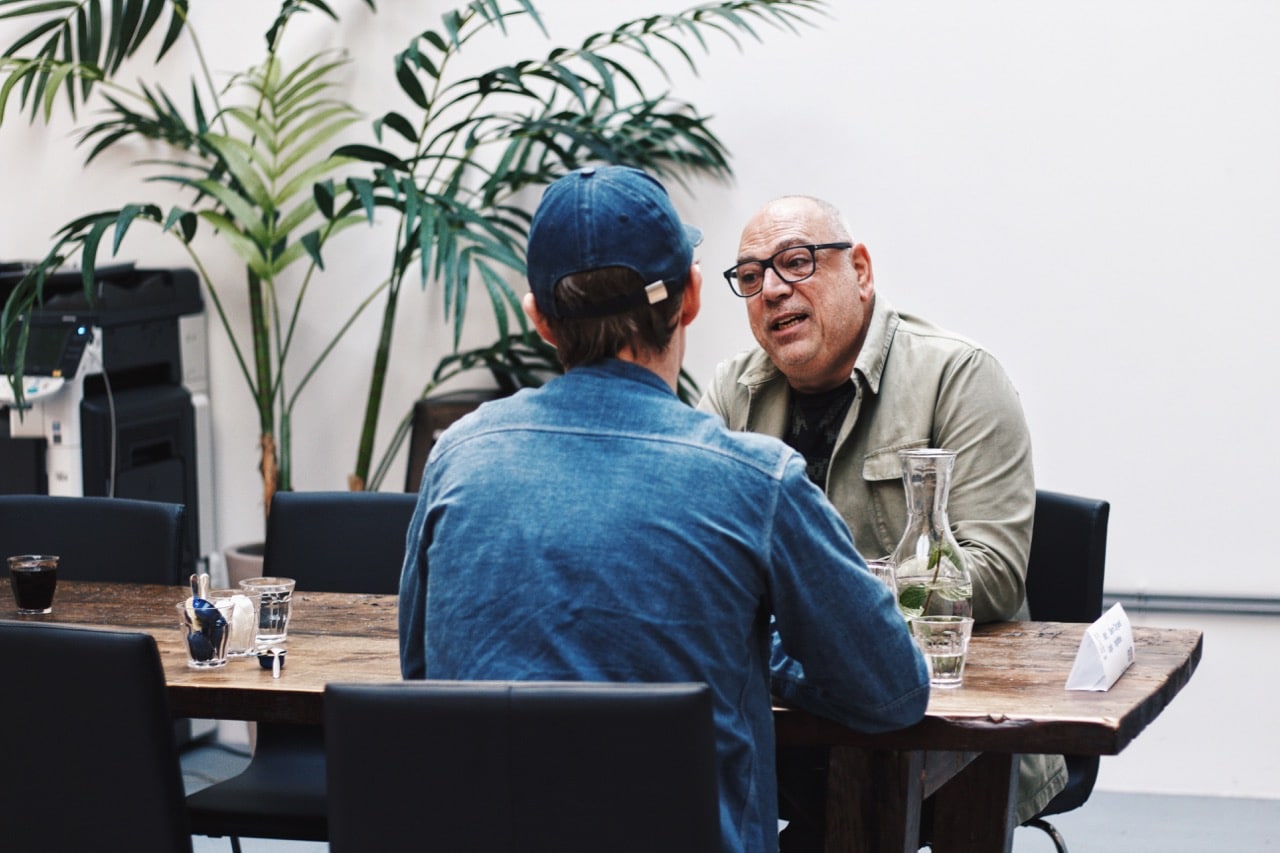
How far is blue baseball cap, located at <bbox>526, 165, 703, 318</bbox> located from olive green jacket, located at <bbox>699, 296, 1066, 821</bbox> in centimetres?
82

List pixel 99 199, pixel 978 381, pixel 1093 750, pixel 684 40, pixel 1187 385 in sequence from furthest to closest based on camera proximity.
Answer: pixel 99 199, pixel 684 40, pixel 1187 385, pixel 978 381, pixel 1093 750

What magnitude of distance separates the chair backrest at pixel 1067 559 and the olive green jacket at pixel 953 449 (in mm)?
235

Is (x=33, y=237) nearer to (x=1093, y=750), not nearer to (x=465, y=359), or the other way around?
(x=465, y=359)

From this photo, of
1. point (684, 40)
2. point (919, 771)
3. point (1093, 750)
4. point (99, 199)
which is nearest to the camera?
point (1093, 750)

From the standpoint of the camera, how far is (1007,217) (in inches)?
148

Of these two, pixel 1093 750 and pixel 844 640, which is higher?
pixel 844 640

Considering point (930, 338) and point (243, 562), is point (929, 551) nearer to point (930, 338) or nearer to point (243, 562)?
point (930, 338)

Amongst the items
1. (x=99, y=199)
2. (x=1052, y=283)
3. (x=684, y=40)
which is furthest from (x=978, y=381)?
(x=99, y=199)

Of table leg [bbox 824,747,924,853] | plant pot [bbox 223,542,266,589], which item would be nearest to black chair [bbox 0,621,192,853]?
table leg [bbox 824,747,924,853]

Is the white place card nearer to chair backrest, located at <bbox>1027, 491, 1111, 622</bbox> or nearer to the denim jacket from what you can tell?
the denim jacket

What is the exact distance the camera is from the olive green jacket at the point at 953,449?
2.17 meters

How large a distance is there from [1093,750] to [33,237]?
385 cm

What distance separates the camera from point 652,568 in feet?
4.73

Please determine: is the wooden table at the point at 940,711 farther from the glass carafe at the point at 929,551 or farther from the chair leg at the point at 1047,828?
the chair leg at the point at 1047,828
